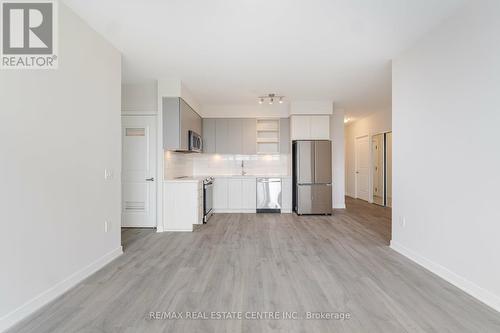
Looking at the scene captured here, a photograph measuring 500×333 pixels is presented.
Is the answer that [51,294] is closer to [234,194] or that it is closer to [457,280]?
[457,280]

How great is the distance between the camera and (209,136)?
6195 mm

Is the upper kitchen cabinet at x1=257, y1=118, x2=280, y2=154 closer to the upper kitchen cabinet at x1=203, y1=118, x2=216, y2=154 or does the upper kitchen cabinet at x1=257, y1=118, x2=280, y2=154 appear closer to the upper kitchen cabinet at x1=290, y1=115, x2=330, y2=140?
the upper kitchen cabinet at x1=290, y1=115, x2=330, y2=140

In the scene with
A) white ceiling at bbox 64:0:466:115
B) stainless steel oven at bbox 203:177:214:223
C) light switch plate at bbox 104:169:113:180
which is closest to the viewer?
white ceiling at bbox 64:0:466:115

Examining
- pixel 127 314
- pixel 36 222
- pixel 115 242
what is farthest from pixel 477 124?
pixel 115 242

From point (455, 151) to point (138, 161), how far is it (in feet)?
15.5

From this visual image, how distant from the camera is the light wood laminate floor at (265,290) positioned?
179 cm

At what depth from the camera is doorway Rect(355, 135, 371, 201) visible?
7676 mm

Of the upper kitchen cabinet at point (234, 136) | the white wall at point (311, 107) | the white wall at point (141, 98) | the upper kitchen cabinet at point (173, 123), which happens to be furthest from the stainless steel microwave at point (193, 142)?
the white wall at point (311, 107)

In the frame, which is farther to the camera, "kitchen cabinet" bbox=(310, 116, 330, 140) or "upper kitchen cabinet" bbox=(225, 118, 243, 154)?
"upper kitchen cabinet" bbox=(225, 118, 243, 154)

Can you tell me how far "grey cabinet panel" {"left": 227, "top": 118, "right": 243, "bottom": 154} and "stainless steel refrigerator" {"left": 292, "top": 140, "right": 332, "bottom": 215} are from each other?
5.05 ft

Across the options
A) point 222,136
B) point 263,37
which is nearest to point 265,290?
point 263,37

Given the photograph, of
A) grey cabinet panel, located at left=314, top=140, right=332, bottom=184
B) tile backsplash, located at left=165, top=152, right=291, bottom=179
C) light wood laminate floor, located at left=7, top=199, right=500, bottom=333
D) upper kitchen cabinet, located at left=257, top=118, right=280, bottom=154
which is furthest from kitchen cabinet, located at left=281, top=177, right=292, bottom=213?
light wood laminate floor, located at left=7, top=199, right=500, bottom=333

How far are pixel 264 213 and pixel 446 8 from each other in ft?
15.6

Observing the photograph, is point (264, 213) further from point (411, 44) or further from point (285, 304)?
point (411, 44)
